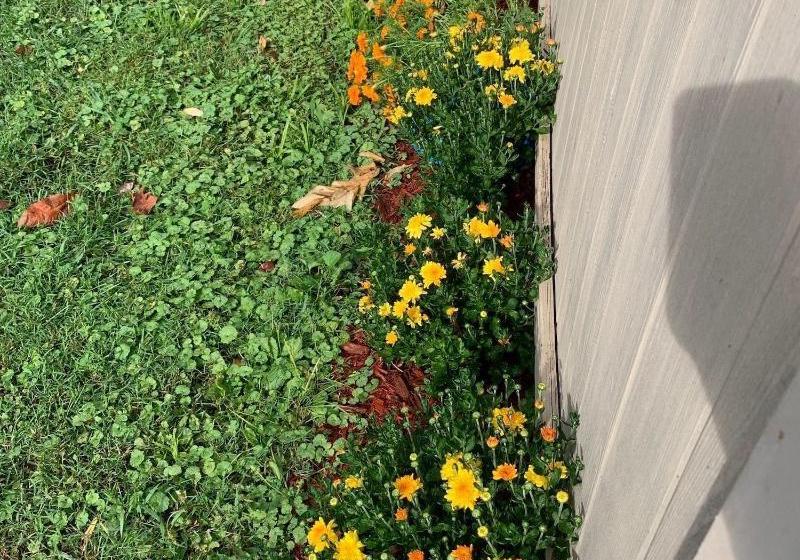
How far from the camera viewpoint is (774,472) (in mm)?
817

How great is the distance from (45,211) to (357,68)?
1.72 meters

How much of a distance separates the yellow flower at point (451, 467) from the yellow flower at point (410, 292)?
26.4 inches

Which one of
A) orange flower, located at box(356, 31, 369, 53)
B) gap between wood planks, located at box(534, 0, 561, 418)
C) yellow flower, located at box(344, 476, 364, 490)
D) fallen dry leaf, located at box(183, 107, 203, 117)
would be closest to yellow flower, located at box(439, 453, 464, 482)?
yellow flower, located at box(344, 476, 364, 490)

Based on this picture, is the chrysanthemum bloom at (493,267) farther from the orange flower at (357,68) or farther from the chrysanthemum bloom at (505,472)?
the orange flower at (357,68)

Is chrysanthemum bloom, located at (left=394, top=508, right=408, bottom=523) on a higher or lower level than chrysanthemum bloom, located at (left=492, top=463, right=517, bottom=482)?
higher

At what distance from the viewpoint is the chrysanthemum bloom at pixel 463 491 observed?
6.36ft

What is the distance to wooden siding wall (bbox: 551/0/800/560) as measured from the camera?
859mm

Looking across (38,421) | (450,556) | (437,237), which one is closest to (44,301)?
(38,421)

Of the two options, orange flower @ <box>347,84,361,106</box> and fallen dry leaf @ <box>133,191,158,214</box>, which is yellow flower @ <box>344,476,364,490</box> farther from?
orange flower @ <box>347,84,361,106</box>

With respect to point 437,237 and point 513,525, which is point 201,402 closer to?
point 437,237

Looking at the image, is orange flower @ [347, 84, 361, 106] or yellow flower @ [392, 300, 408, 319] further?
orange flower @ [347, 84, 361, 106]

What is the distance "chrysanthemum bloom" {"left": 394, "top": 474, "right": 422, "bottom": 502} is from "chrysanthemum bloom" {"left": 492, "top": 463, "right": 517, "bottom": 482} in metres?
0.22

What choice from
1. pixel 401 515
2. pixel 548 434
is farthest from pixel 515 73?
pixel 401 515

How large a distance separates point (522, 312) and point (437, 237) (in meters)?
0.43
